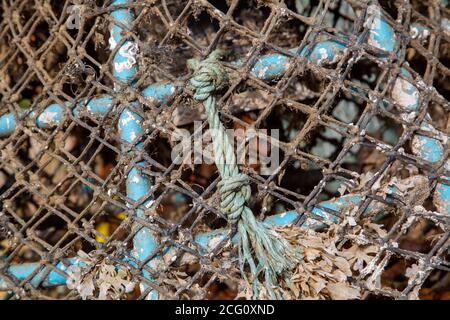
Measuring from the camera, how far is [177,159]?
1.15 metres

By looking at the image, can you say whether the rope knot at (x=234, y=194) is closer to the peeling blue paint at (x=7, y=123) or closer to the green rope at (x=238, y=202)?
the green rope at (x=238, y=202)

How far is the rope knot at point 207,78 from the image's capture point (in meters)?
1.04

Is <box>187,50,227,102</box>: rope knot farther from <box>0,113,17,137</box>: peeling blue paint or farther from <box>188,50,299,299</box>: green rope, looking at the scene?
<box>0,113,17,137</box>: peeling blue paint

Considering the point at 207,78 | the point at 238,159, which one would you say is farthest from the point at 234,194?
the point at 207,78

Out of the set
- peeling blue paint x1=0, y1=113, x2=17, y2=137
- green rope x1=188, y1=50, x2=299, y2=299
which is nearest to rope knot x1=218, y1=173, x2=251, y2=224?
green rope x1=188, y1=50, x2=299, y2=299

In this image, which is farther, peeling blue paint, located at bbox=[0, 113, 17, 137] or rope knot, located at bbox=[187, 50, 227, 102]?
peeling blue paint, located at bbox=[0, 113, 17, 137]

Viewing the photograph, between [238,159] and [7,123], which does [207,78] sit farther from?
[7,123]

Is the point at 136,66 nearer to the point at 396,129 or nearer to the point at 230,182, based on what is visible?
the point at 230,182

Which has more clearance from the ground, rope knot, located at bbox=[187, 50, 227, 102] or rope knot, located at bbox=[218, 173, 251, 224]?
rope knot, located at bbox=[187, 50, 227, 102]

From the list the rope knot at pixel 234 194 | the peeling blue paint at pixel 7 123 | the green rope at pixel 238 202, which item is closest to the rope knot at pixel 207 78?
the green rope at pixel 238 202

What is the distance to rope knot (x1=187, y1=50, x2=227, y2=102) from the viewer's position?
3.43 feet

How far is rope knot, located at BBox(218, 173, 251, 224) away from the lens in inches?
40.2

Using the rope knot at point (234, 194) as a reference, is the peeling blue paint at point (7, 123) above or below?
above
